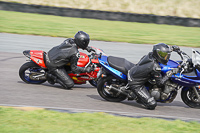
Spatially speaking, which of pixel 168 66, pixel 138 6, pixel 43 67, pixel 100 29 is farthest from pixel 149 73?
pixel 138 6

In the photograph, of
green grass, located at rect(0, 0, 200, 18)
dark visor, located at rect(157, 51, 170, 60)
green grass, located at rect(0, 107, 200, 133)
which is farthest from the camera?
green grass, located at rect(0, 0, 200, 18)

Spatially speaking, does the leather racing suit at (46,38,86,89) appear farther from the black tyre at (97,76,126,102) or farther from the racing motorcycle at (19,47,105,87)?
the black tyre at (97,76,126,102)

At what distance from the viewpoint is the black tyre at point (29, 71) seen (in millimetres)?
7840

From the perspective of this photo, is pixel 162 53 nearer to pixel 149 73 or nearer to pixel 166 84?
pixel 149 73

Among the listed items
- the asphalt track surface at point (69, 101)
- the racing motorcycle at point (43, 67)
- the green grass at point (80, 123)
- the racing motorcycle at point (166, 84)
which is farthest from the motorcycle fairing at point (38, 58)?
the green grass at point (80, 123)

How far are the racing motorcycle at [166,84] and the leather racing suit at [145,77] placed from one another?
171 mm

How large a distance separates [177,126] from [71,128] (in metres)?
1.84

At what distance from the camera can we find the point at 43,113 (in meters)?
5.59

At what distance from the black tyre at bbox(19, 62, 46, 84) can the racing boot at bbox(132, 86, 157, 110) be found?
8.90ft

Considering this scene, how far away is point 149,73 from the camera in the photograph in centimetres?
648

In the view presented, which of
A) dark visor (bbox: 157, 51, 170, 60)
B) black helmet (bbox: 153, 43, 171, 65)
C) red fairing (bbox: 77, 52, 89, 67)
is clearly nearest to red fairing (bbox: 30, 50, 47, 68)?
red fairing (bbox: 77, 52, 89, 67)

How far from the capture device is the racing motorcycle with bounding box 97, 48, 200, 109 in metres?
6.41

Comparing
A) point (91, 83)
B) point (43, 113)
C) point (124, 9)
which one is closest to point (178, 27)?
point (124, 9)

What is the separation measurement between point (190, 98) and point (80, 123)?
2831 millimetres
